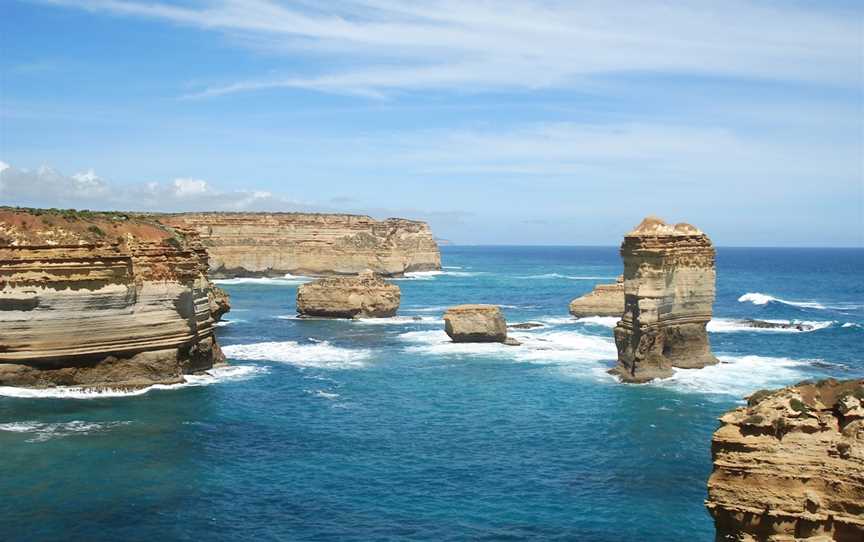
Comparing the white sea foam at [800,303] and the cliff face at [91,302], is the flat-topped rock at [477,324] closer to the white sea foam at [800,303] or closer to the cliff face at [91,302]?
the cliff face at [91,302]

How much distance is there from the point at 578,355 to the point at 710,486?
33.0 meters

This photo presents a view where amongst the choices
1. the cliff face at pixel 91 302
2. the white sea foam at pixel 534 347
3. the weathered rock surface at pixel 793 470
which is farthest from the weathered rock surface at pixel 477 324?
the weathered rock surface at pixel 793 470

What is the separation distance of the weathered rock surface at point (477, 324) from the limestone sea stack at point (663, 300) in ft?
39.1

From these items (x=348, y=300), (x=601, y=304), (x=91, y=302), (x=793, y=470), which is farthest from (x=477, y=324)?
(x=793, y=470)

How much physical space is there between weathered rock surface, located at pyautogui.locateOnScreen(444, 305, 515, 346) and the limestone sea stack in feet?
39.1

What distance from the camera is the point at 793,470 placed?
1282 cm

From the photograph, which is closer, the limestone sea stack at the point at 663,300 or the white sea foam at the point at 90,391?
the white sea foam at the point at 90,391

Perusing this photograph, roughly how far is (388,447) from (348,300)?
3862cm

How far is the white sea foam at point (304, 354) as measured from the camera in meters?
43.6

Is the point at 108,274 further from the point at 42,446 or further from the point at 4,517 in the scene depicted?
the point at 4,517

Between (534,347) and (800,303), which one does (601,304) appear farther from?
(800,303)

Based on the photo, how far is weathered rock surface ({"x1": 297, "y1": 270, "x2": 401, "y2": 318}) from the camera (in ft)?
213

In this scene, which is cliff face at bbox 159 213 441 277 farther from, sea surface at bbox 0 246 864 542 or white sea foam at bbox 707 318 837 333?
sea surface at bbox 0 246 864 542

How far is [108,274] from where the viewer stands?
115 feet
